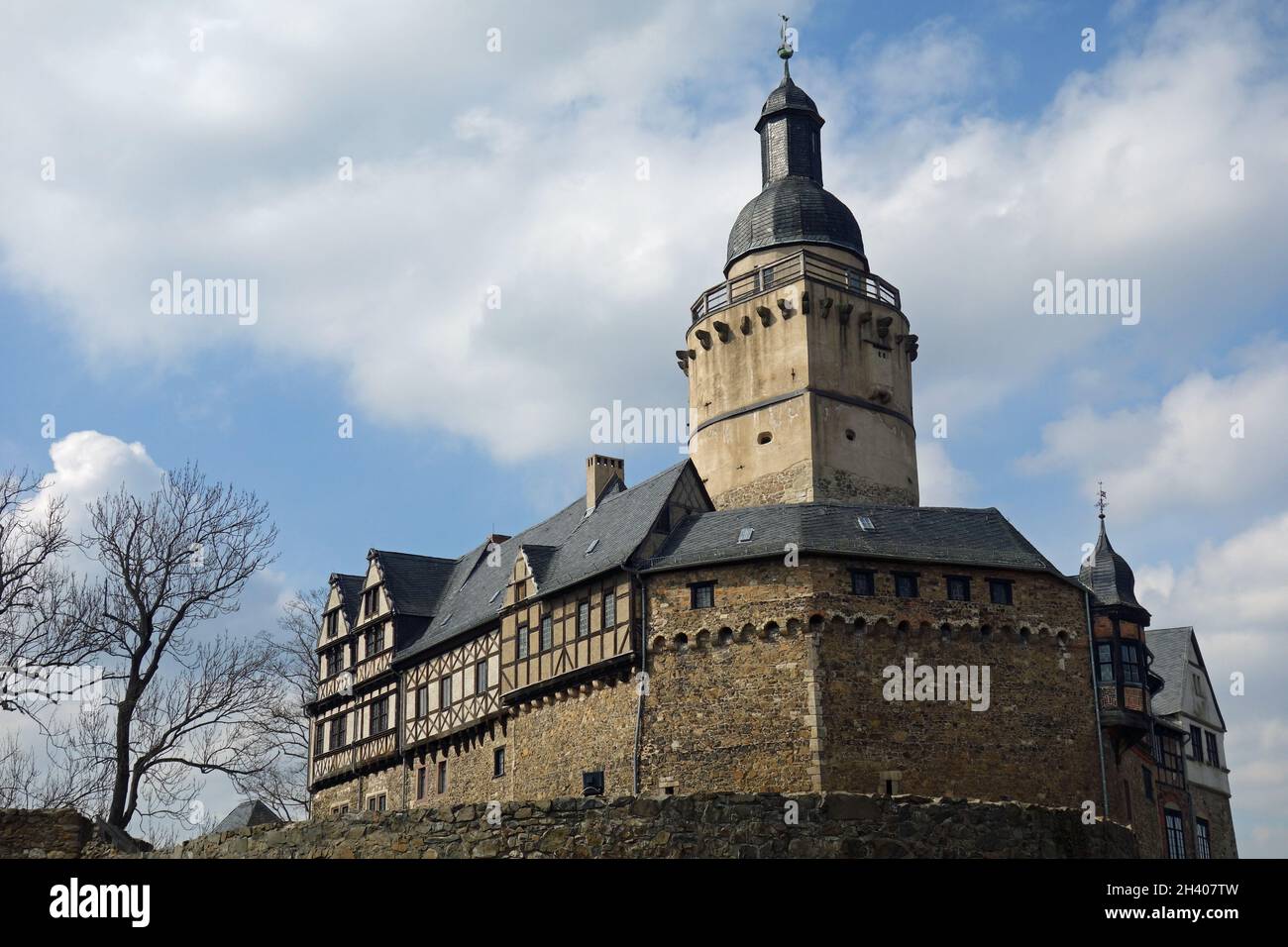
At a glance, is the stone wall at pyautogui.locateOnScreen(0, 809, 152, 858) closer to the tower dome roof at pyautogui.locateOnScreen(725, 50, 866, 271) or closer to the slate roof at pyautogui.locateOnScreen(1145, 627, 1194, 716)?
the tower dome roof at pyautogui.locateOnScreen(725, 50, 866, 271)

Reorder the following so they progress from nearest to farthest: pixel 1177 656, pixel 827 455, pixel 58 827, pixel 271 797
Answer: pixel 58 827 → pixel 827 455 → pixel 271 797 → pixel 1177 656

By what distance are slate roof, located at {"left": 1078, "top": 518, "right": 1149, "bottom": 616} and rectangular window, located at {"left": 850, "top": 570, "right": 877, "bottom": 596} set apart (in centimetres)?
806

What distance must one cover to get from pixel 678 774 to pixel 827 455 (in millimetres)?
15302

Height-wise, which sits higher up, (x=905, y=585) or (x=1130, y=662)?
(x=905, y=585)

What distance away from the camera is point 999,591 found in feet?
126

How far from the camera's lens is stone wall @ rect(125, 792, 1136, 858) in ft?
73.6

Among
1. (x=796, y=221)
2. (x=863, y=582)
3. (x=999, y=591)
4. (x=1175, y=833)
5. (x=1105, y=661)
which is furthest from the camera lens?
(x=796, y=221)

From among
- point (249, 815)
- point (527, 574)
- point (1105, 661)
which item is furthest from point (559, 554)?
point (249, 815)

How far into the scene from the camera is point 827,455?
161ft

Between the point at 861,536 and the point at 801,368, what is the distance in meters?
11.9

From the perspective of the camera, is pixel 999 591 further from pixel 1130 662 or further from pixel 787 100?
pixel 787 100
